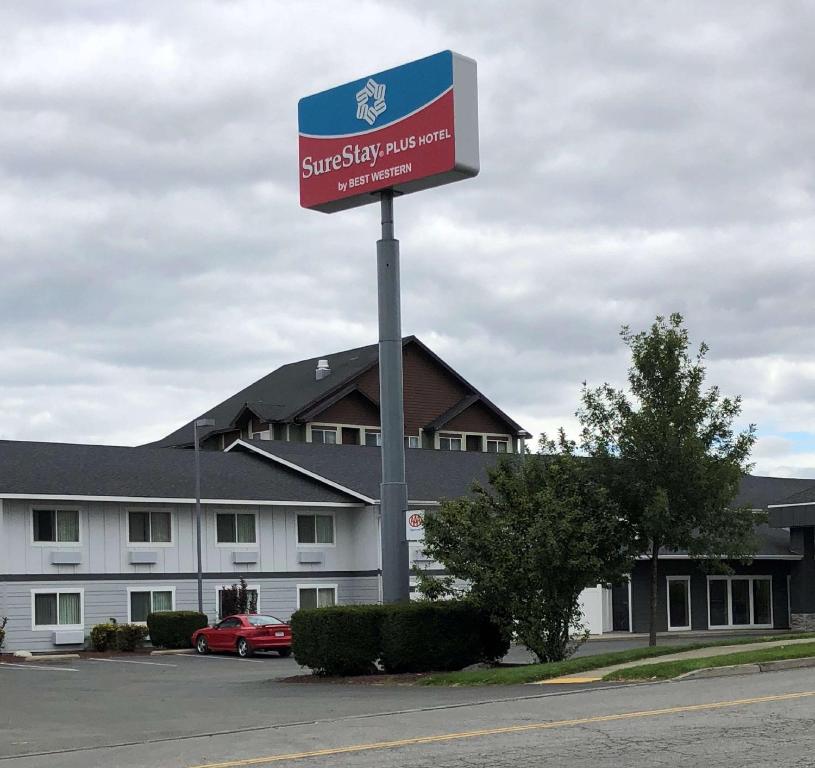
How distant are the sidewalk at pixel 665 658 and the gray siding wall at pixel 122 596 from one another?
21.7m

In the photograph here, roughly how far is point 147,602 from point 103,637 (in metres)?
2.58

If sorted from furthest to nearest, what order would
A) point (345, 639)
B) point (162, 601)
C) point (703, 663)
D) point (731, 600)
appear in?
1. point (731, 600)
2. point (162, 601)
3. point (345, 639)
4. point (703, 663)

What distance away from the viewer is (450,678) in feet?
75.5

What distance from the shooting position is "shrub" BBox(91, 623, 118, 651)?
4138 cm

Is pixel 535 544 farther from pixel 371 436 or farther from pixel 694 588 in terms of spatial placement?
pixel 371 436

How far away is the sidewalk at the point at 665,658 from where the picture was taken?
842 inches

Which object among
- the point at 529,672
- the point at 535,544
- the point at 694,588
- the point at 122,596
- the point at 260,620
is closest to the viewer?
the point at 529,672

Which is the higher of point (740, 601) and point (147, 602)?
point (147, 602)

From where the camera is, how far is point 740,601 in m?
52.8

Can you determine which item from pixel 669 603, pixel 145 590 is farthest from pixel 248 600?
pixel 669 603

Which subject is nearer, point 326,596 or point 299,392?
point 326,596

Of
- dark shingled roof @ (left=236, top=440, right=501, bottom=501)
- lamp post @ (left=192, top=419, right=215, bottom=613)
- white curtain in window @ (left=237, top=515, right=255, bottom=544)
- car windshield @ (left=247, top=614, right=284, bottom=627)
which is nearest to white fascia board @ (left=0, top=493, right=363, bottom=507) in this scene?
white curtain in window @ (left=237, top=515, right=255, bottom=544)

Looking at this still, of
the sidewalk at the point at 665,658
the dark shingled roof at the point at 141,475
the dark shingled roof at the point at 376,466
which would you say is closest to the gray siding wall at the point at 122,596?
the dark shingled roof at the point at 141,475

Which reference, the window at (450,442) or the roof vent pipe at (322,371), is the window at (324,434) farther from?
the window at (450,442)
